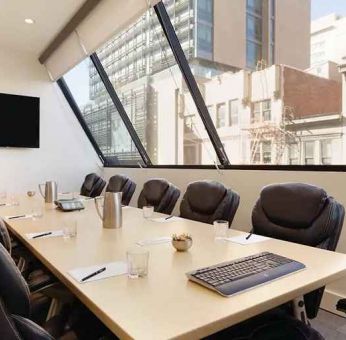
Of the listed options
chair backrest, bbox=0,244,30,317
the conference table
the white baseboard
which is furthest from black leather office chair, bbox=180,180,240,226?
chair backrest, bbox=0,244,30,317

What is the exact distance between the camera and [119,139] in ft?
19.2

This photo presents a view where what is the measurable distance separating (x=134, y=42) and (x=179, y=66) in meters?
1.11

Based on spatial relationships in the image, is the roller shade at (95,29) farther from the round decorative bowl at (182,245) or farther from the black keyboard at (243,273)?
the black keyboard at (243,273)

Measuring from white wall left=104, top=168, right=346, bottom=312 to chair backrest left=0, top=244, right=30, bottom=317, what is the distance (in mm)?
2393

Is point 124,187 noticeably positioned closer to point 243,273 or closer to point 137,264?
point 137,264

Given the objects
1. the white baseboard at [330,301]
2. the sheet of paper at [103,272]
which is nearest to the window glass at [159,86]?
the white baseboard at [330,301]

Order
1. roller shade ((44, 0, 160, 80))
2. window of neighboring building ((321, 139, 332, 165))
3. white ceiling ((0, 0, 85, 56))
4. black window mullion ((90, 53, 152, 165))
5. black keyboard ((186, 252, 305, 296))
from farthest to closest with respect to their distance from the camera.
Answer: black window mullion ((90, 53, 152, 165))
white ceiling ((0, 0, 85, 56))
roller shade ((44, 0, 160, 80))
window of neighboring building ((321, 139, 332, 165))
black keyboard ((186, 252, 305, 296))

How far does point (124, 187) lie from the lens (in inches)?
151

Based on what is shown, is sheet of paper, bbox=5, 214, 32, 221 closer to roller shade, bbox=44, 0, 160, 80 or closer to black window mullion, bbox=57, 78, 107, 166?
roller shade, bbox=44, 0, 160, 80

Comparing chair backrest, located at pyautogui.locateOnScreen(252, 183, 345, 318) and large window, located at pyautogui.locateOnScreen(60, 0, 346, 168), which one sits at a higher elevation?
large window, located at pyautogui.locateOnScreen(60, 0, 346, 168)

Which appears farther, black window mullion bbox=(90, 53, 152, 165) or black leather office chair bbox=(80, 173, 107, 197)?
black window mullion bbox=(90, 53, 152, 165)

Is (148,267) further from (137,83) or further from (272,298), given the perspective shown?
(137,83)

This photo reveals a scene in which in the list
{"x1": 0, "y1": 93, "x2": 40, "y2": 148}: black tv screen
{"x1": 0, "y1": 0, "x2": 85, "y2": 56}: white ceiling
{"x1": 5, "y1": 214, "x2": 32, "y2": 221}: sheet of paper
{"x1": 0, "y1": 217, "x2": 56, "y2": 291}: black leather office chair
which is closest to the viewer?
{"x1": 0, "y1": 217, "x2": 56, "y2": 291}: black leather office chair

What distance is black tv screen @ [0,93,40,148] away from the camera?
5369 millimetres
